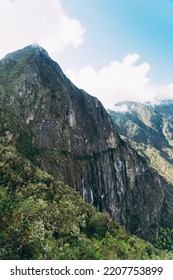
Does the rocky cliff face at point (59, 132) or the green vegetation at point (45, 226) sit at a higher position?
the rocky cliff face at point (59, 132)

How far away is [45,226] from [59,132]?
105591mm

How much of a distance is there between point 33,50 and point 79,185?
291 ft

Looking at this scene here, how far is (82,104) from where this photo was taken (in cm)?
19650

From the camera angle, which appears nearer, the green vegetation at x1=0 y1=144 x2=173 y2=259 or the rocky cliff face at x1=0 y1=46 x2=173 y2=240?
the green vegetation at x1=0 y1=144 x2=173 y2=259

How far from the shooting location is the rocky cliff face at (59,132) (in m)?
130

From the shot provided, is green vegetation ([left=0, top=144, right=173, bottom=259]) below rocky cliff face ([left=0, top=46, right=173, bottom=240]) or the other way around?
below

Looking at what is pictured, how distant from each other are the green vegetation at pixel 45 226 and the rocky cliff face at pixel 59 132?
51.1 meters

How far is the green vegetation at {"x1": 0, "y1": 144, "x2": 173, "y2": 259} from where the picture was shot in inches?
1368

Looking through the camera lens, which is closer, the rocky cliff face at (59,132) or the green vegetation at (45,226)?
the green vegetation at (45,226)

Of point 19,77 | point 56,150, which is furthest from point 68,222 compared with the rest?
point 19,77

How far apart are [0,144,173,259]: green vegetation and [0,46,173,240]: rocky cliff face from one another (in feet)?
168

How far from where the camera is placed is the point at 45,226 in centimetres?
4525
